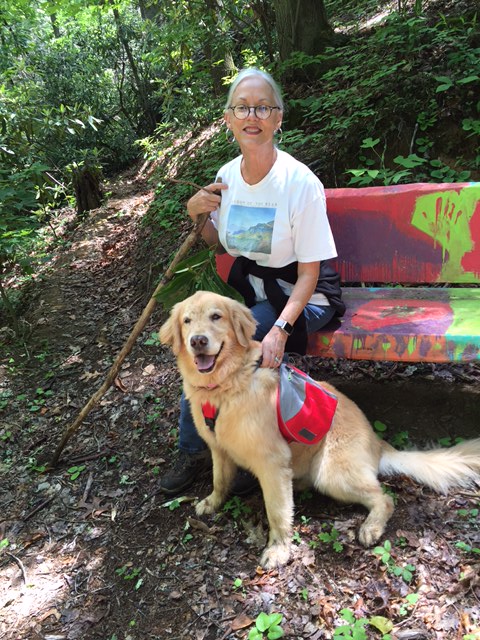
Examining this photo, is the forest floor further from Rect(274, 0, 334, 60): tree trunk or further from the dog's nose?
Rect(274, 0, 334, 60): tree trunk

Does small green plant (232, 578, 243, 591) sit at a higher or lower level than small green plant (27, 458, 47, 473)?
lower

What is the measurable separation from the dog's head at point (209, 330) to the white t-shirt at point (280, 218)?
0.45 m

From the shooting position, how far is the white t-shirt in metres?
2.58

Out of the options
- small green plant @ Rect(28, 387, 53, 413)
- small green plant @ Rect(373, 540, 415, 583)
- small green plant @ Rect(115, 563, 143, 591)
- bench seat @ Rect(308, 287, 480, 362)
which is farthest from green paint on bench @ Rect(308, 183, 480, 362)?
small green plant @ Rect(28, 387, 53, 413)

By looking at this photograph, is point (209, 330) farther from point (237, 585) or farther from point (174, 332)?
point (237, 585)

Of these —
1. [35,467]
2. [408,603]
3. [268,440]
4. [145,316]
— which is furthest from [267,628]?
[35,467]

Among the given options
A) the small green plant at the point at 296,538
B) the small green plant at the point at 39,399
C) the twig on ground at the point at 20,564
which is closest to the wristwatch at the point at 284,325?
the small green plant at the point at 296,538

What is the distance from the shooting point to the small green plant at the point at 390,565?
2.22m

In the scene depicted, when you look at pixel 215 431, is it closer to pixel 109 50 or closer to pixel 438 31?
pixel 438 31

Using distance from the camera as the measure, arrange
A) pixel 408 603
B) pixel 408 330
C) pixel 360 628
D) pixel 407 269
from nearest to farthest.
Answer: pixel 360 628, pixel 408 603, pixel 408 330, pixel 407 269

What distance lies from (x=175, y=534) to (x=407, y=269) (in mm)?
2370

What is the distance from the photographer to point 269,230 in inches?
105

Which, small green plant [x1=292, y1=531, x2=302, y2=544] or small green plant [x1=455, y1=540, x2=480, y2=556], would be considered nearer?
small green plant [x1=455, y1=540, x2=480, y2=556]

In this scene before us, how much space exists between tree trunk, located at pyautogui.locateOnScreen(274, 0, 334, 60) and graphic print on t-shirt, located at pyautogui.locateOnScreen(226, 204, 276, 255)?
5.10 metres
